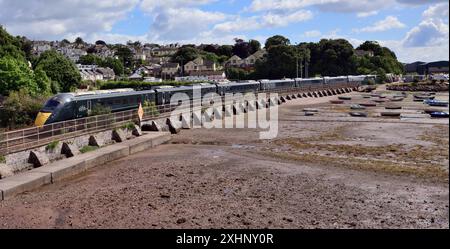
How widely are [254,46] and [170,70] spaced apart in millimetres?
43154

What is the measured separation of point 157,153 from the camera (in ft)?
73.7

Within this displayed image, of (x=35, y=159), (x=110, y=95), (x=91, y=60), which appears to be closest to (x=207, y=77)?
(x=91, y=60)

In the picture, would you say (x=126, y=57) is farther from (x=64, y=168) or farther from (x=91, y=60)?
(x=64, y=168)

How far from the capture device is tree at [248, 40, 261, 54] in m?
168

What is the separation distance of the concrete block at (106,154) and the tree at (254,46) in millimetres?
148811

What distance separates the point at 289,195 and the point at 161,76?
125431 mm

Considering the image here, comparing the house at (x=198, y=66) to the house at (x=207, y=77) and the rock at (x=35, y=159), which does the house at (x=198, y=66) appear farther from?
the rock at (x=35, y=159)

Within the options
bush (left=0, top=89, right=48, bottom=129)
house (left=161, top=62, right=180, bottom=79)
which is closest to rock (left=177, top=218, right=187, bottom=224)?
bush (left=0, top=89, right=48, bottom=129)

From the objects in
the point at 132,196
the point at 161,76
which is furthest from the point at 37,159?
the point at 161,76

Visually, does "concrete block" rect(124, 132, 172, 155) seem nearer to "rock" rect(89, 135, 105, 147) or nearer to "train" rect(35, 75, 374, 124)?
"rock" rect(89, 135, 105, 147)

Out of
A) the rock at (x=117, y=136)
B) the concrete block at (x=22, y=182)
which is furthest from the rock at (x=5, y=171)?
the rock at (x=117, y=136)

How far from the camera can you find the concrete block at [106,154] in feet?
62.3

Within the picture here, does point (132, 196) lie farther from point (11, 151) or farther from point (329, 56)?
point (329, 56)

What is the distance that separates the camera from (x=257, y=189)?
582 inches
